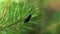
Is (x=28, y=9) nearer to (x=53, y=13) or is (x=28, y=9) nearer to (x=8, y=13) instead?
(x=8, y=13)

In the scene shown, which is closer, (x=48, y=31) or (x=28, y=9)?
(x=28, y=9)

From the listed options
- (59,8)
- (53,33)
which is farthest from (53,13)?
(53,33)

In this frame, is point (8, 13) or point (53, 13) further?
point (53, 13)

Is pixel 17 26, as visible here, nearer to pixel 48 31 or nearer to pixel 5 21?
pixel 5 21

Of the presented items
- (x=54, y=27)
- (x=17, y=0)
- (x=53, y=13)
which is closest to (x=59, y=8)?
(x=53, y=13)

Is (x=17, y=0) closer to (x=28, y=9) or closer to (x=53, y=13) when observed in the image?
(x=28, y=9)

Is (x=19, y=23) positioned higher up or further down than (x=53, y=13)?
further down

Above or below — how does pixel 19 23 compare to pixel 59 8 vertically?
below
